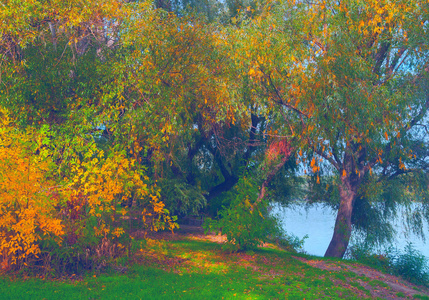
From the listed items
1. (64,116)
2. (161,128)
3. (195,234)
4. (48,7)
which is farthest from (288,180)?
(48,7)

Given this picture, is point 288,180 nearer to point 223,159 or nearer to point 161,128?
point 223,159

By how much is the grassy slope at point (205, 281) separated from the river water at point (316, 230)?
7.97 m

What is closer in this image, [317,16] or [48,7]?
[48,7]

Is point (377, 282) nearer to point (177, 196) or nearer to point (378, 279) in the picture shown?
point (378, 279)

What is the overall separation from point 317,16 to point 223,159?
823 centimetres

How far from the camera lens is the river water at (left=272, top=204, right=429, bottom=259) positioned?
73.9 feet

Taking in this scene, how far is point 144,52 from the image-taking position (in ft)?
39.9

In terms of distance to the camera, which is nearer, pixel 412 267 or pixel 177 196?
pixel 412 267

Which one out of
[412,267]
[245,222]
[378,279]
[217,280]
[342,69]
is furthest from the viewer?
[412,267]

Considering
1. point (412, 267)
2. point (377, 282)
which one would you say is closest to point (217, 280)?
point (377, 282)

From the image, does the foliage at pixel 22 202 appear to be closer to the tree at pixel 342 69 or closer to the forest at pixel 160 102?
the forest at pixel 160 102

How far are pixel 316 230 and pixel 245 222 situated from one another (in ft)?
80.7

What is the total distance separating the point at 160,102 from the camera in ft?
39.4

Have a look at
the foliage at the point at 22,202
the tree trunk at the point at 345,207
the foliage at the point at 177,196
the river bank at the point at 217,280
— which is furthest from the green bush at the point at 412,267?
the foliage at the point at 22,202
